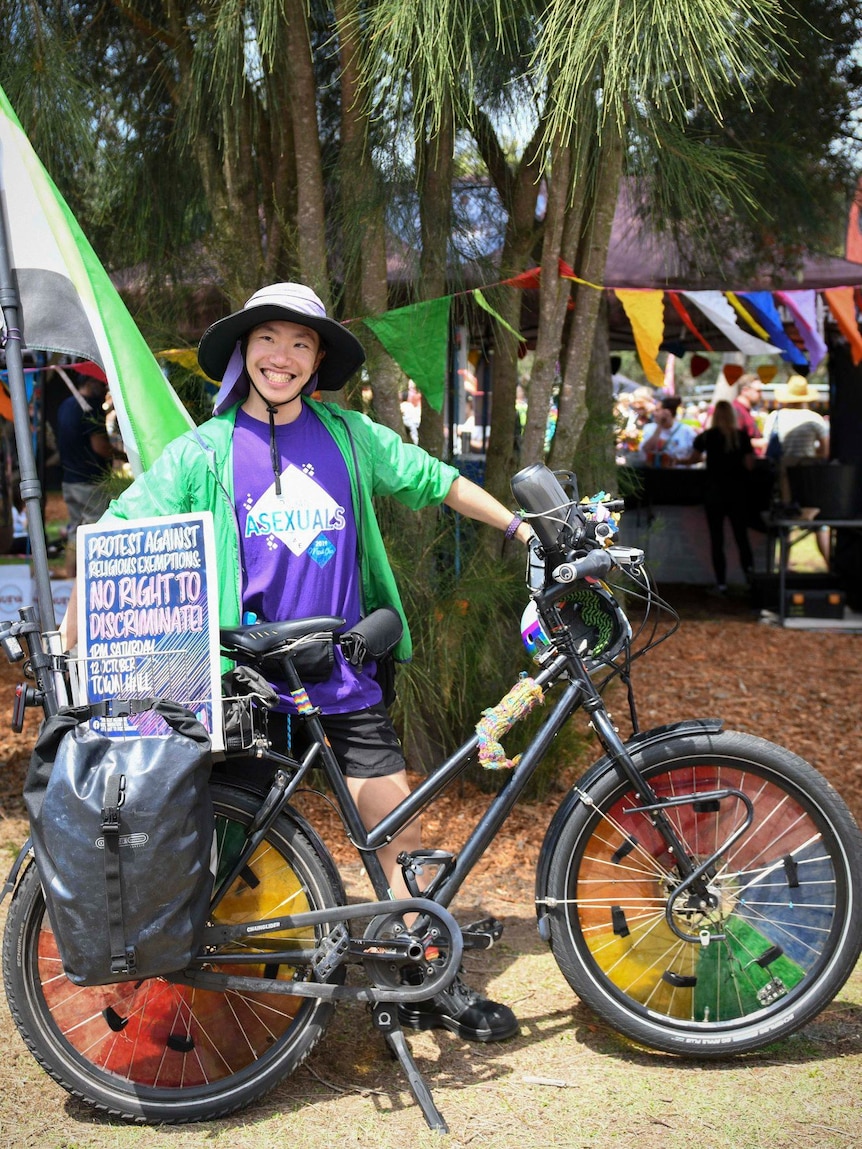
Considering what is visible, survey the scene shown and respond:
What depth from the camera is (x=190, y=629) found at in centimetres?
249

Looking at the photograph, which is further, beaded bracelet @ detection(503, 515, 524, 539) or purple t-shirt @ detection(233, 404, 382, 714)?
beaded bracelet @ detection(503, 515, 524, 539)

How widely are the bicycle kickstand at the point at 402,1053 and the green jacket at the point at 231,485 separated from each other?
0.87 meters

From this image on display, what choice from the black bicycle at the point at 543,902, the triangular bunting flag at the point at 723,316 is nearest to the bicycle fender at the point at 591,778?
the black bicycle at the point at 543,902

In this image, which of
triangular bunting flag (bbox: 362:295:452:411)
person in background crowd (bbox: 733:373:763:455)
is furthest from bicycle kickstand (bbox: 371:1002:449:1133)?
person in background crowd (bbox: 733:373:763:455)

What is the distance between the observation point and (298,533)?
8.82ft

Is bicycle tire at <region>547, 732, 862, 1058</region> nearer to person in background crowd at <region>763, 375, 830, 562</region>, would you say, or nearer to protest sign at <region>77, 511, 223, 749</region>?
protest sign at <region>77, 511, 223, 749</region>

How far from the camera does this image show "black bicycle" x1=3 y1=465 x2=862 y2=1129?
8.33 ft

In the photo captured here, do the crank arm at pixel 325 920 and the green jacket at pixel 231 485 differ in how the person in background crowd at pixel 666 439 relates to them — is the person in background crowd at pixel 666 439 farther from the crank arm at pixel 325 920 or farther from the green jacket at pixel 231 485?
the crank arm at pixel 325 920

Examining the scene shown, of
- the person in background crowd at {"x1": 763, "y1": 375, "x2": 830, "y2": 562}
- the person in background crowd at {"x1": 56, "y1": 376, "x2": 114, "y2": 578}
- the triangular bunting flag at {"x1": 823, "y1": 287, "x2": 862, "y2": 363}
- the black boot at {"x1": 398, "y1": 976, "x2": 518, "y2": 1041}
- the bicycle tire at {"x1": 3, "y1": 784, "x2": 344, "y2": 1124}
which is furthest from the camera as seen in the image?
the person in background crowd at {"x1": 763, "y1": 375, "x2": 830, "y2": 562}

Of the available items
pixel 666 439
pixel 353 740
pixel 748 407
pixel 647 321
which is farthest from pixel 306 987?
pixel 748 407

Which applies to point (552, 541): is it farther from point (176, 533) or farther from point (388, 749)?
point (176, 533)

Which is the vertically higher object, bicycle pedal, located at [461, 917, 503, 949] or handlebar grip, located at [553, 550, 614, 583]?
handlebar grip, located at [553, 550, 614, 583]

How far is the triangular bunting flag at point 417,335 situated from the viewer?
396 centimetres

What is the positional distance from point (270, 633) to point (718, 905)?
1284 millimetres
